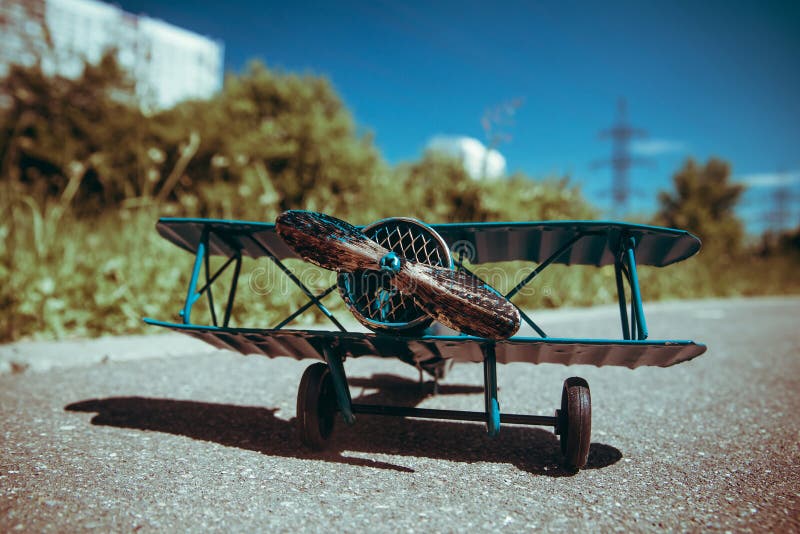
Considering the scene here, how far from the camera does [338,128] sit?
16.3m

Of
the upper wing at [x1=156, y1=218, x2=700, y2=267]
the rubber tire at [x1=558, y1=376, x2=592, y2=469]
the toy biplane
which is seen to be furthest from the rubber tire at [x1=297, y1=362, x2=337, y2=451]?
the rubber tire at [x1=558, y1=376, x2=592, y2=469]

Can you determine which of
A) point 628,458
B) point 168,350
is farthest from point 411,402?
point 168,350

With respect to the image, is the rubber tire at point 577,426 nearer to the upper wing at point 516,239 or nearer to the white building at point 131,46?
the upper wing at point 516,239

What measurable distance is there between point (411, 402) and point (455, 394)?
47 centimetres

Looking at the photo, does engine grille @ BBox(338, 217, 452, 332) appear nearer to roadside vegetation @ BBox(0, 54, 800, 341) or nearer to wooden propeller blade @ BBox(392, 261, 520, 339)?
wooden propeller blade @ BBox(392, 261, 520, 339)

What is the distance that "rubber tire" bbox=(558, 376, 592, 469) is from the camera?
257cm

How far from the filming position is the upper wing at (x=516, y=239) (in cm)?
278

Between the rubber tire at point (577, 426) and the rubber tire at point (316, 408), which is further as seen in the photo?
the rubber tire at point (316, 408)

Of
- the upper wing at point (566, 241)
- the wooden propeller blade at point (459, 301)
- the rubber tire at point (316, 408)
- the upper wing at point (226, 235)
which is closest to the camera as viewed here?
the wooden propeller blade at point (459, 301)

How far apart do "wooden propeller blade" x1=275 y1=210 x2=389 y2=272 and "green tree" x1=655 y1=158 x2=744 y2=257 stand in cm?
2841

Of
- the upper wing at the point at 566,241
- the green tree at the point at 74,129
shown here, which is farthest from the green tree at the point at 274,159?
the upper wing at the point at 566,241

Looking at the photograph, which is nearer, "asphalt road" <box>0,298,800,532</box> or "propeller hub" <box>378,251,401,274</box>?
"asphalt road" <box>0,298,800,532</box>

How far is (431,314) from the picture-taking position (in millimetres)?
2361

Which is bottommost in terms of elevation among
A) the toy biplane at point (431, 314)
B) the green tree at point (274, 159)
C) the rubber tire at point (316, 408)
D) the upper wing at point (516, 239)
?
the rubber tire at point (316, 408)
